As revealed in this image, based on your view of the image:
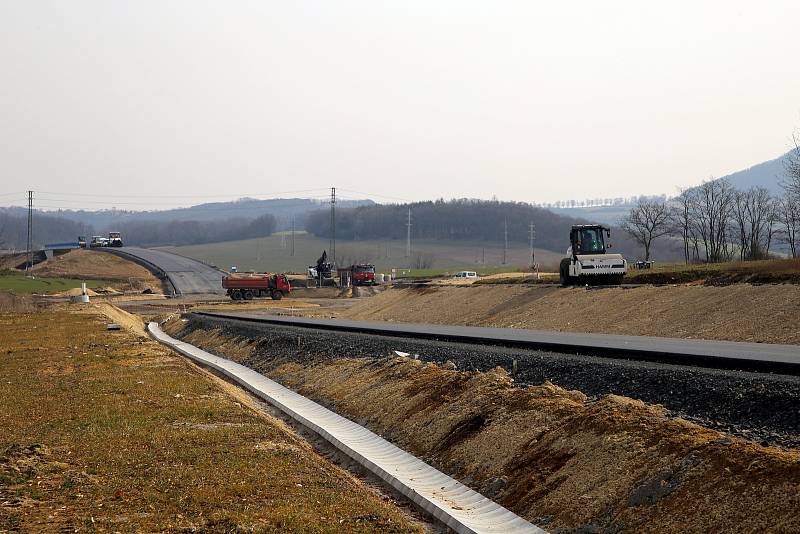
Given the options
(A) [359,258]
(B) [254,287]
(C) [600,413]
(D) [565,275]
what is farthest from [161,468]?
(A) [359,258]

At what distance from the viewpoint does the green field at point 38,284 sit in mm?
104375

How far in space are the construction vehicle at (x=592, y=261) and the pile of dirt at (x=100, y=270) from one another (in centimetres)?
7932

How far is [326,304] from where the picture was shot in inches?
3393

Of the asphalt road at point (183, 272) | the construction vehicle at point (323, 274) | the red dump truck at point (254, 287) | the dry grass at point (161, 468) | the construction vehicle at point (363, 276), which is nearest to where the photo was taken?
the dry grass at point (161, 468)

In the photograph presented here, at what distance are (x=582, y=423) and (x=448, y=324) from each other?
32.2 m

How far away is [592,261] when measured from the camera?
45188 millimetres

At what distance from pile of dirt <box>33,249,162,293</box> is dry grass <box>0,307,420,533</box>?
96396 mm

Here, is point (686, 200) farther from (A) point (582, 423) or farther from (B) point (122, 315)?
(A) point (582, 423)

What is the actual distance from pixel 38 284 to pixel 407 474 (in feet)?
345

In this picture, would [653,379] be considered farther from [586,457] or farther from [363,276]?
[363,276]

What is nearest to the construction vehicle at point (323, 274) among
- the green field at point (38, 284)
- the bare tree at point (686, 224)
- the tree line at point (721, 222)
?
the green field at point (38, 284)

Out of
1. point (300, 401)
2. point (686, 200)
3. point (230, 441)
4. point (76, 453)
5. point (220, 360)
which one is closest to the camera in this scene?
point (76, 453)

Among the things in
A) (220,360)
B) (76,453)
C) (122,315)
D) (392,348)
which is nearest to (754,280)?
(392,348)

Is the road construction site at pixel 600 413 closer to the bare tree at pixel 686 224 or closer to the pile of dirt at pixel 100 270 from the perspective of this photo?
the bare tree at pixel 686 224
